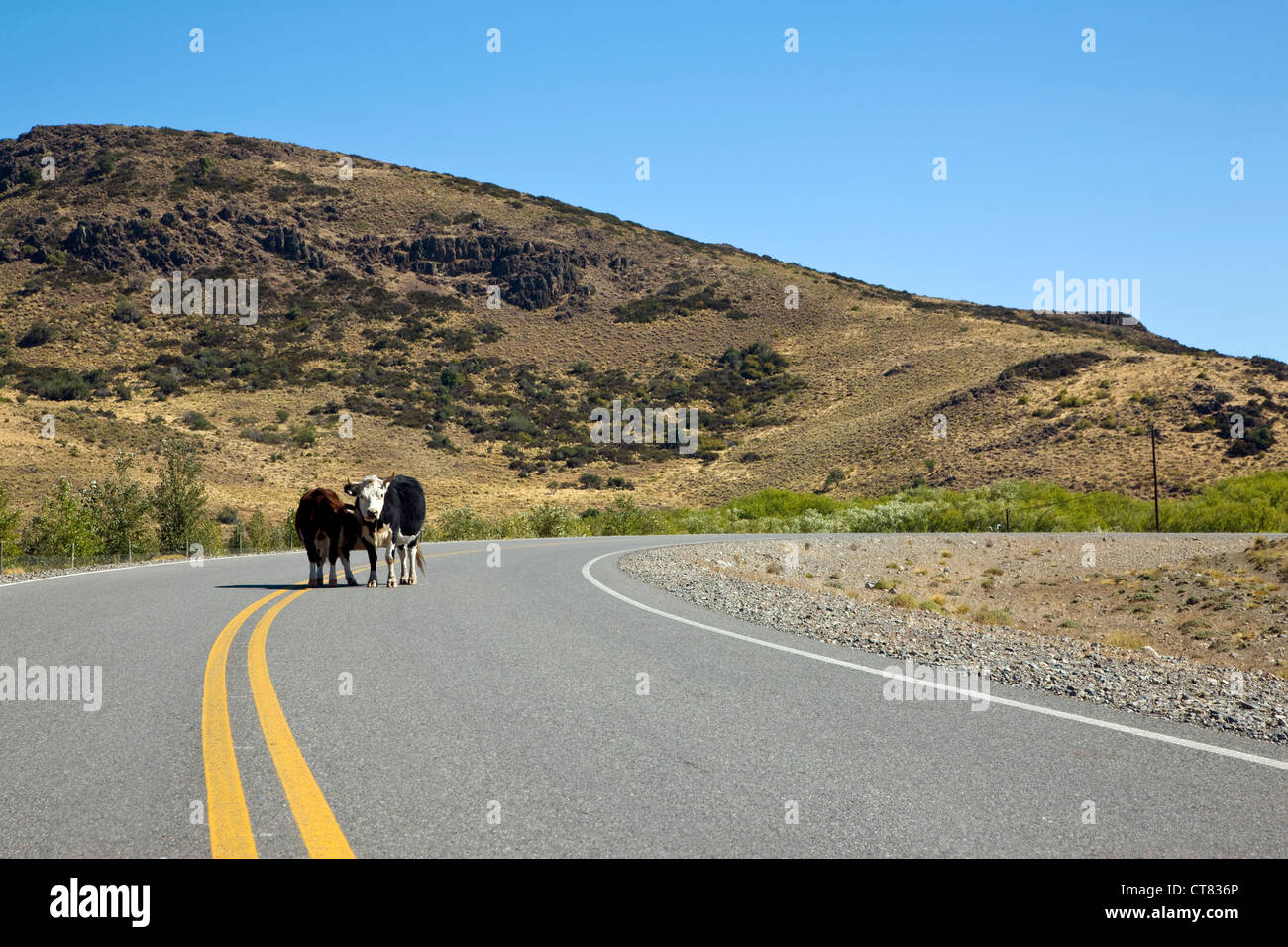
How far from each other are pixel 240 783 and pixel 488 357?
2993 inches

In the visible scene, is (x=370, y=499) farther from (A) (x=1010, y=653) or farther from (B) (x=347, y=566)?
(A) (x=1010, y=653)

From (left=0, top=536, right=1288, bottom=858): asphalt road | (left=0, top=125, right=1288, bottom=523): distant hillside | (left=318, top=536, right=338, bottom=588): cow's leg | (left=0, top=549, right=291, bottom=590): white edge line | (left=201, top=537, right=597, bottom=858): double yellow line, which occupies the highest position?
(left=0, top=125, right=1288, bottom=523): distant hillside

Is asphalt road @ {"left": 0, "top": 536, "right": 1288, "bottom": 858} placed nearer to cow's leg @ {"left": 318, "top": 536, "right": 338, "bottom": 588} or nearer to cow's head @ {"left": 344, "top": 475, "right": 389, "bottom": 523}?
cow's head @ {"left": 344, "top": 475, "right": 389, "bottom": 523}

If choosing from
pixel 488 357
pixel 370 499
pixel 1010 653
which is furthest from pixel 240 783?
pixel 488 357

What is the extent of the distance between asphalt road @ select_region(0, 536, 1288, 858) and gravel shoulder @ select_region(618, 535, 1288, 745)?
1.71 feet

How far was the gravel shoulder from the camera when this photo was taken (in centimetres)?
737

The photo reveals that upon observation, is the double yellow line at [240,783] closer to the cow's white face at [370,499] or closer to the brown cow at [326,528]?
the cow's white face at [370,499]

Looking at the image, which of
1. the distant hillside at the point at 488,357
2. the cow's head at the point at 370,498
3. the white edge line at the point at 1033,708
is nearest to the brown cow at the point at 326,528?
the cow's head at the point at 370,498

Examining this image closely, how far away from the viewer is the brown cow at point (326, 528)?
14.6m

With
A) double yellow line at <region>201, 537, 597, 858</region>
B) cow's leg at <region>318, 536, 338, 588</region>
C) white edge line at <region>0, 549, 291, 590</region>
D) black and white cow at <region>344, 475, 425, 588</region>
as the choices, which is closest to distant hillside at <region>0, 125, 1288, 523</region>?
white edge line at <region>0, 549, 291, 590</region>

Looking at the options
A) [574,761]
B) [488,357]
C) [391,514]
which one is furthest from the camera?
[488,357]

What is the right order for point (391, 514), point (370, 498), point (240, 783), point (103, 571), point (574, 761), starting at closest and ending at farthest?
point (240, 783), point (574, 761), point (370, 498), point (391, 514), point (103, 571)

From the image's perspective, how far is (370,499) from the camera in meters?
14.1
